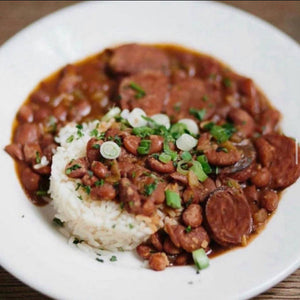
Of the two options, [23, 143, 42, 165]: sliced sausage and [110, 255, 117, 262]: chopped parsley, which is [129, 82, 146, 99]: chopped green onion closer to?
[23, 143, 42, 165]: sliced sausage

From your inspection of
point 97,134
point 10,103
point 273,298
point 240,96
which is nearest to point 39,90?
point 10,103

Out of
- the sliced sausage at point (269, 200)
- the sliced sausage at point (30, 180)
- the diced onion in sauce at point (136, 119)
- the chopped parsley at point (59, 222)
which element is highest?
the diced onion in sauce at point (136, 119)

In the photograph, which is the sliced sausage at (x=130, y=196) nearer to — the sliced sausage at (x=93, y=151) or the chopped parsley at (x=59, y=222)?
the sliced sausage at (x=93, y=151)

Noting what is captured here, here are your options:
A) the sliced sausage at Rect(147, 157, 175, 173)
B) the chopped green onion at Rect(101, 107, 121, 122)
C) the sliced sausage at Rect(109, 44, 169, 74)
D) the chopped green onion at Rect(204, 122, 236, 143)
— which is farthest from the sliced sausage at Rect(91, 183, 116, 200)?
the sliced sausage at Rect(109, 44, 169, 74)

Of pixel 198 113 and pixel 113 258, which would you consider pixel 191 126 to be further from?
pixel 113 258

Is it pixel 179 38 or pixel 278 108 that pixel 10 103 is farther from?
pixel 278 108

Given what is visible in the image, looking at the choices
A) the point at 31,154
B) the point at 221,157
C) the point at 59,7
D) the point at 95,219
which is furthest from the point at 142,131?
the point at 59,7

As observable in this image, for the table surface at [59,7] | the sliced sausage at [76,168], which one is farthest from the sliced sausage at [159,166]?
the table surface at [59,7]

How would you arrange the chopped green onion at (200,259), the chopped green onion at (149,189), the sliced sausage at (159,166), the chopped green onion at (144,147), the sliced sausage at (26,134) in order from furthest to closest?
the sliced sausage at (26,134) < the chopped green onion at (144,147) < the sliced sausage at (159,166) < the chopped green onion at (149,189) < the chopped green onion at (200,259)
